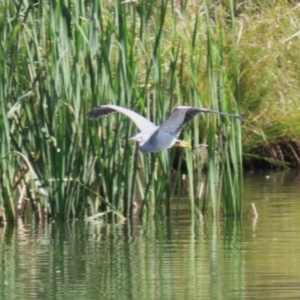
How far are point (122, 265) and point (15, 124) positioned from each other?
198 centimetres

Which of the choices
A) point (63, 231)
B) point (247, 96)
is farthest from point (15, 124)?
point (247, 96)

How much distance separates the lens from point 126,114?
7.46 metres

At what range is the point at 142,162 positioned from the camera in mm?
8703

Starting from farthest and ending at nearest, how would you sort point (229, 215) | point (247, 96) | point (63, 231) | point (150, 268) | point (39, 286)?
point (247, 96), point (229, 215), point (63, 231), point (150, 268), point (39, 286)

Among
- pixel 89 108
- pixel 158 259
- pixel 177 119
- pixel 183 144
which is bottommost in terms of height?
pixel 158 259

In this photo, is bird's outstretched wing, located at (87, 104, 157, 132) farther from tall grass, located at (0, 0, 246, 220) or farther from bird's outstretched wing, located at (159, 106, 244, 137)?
tall grass, located at (0, 0, 246, 220)

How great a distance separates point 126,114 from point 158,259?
0.95 metres

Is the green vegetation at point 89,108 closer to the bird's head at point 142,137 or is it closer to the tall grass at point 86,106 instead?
the tall grass at point 86,106

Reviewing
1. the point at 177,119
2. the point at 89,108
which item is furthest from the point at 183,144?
the point at 89,108

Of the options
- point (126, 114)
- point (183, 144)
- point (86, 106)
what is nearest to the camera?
point (126, 114)

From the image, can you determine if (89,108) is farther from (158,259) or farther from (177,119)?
(158,259)

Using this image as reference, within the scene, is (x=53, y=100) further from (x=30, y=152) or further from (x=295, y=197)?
(x=295, y=197)

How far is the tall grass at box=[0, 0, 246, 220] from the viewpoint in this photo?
827 centimetres

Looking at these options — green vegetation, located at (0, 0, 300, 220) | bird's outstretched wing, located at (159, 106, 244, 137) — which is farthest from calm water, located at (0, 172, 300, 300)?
bird's outstretched wing, located at (159, 106, 244, 137)
